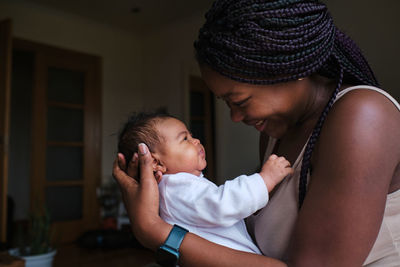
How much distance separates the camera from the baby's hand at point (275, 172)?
3.01 feet

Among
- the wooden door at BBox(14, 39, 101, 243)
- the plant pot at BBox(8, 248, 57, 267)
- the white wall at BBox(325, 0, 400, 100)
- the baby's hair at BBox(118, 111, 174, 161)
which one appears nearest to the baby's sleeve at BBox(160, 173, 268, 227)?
the baby's hair at BBox(118, 111, 174, 161)

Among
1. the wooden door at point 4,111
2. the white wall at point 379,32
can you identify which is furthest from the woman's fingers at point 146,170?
the wooden door at point 4,111

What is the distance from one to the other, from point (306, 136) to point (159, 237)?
0.46 m

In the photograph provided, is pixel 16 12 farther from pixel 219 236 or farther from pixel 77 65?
pixel 219 236

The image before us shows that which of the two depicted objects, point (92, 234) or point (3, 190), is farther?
point (92, 234)

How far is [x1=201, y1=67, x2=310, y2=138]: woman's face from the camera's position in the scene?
0.88 m

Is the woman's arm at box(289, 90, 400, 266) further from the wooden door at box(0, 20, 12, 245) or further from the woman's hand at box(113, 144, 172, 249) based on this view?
the wooden door at box(0, 20, 12, 245)

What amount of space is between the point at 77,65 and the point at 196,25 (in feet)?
5.85

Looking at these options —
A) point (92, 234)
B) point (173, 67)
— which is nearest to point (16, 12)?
point (173, 67)

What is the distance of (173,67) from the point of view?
5301 mm

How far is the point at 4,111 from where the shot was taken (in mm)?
3793

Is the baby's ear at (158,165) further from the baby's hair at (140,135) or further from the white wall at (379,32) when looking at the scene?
the white wall at (379,32)

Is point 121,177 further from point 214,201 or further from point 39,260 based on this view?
point 39,260

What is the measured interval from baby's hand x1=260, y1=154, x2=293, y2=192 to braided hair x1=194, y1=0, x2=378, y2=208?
0.25 feet
